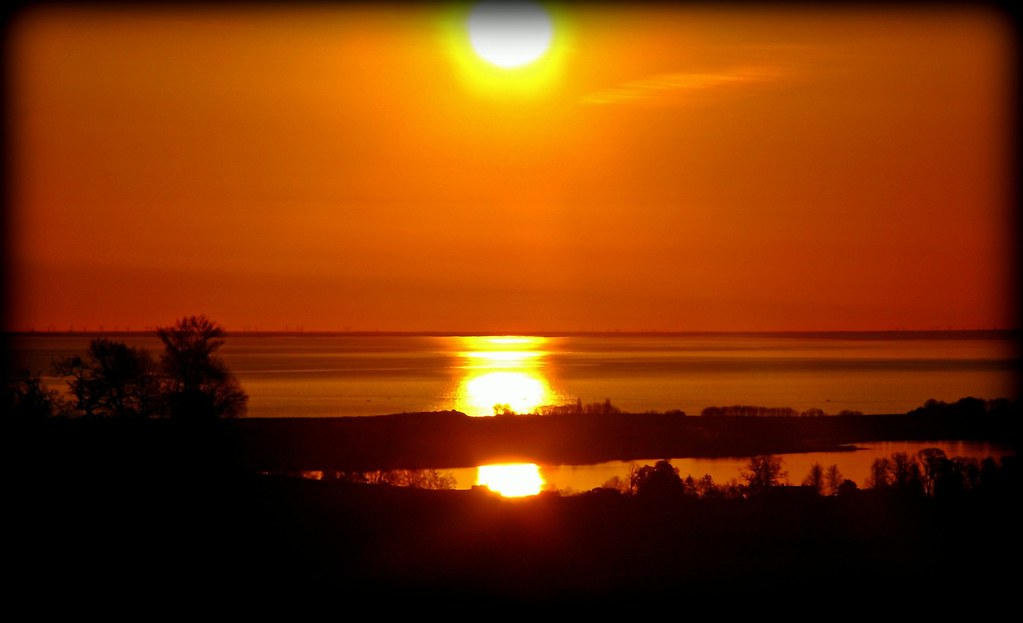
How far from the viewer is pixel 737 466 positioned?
36.2m

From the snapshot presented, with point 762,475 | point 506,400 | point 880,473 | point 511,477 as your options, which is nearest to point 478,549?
point 762,475

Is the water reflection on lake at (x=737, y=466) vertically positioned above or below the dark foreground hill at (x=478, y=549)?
above

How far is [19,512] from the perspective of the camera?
1123 centimetres

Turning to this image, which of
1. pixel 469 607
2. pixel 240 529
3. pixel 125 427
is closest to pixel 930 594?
pixel 469 607

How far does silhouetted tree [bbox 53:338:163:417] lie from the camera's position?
24.7 m

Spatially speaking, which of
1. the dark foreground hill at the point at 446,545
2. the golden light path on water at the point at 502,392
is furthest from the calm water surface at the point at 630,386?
the dark foreground hill at the point at 446,545

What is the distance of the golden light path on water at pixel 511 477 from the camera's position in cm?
2858

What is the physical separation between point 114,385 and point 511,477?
13.1 meters

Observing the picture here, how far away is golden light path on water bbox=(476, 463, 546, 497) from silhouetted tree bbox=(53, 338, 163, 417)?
894 cm

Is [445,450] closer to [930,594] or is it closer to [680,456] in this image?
[680,456]

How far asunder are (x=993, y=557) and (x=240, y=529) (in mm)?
8400

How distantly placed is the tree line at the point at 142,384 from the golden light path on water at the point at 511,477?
7.82 metres

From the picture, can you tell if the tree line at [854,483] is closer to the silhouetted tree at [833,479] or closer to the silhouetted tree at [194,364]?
the silhouetted tree at [833,479]

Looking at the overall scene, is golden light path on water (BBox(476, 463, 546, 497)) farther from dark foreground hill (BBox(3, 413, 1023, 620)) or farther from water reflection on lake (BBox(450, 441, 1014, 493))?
dark foreground hill (BBox(3, 413, 1023, 620))
